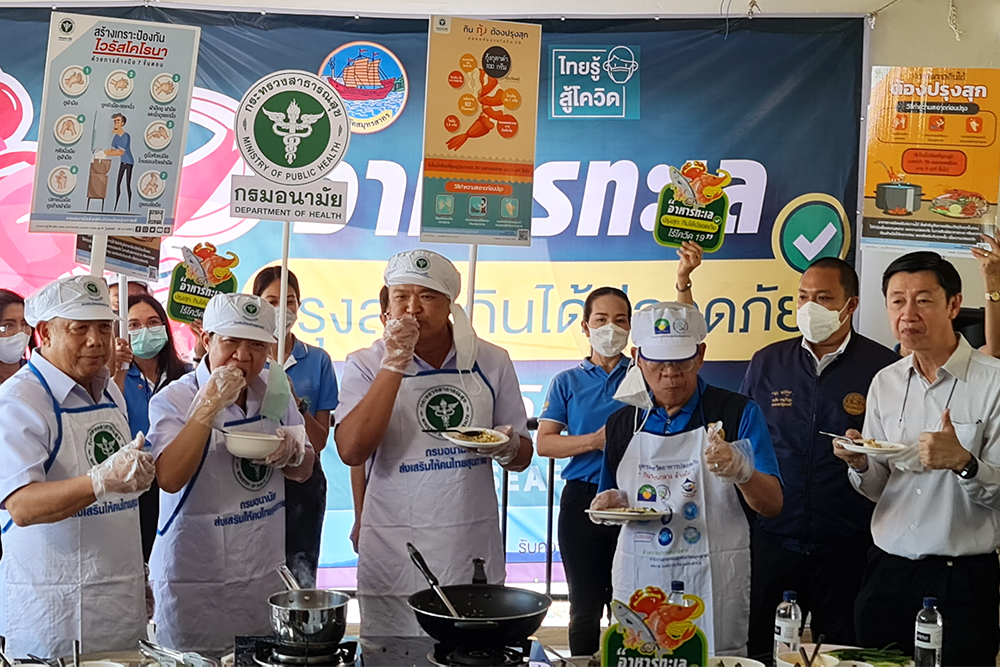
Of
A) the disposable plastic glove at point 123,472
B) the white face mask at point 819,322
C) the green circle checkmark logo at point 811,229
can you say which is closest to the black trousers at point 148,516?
the disposable plastic glove at point 123,472

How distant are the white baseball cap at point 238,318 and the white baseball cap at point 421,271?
1.47 feet

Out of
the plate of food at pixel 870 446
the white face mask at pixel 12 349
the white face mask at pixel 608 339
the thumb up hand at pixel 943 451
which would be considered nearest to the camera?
the thumb up hand at pixel 943 451

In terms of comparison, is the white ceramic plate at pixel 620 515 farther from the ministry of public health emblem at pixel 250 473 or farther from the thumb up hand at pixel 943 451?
the ministry of public health emblem at pixel 250 473

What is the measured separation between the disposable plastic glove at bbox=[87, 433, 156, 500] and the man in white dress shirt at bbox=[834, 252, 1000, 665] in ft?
6.91

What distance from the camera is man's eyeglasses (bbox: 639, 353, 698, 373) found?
3293 mm

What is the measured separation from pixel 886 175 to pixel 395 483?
8.96ft

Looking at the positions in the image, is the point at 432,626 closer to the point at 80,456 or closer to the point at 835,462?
the point at 80,456

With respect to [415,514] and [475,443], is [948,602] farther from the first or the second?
[415,514]

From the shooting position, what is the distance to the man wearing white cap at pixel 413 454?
333cm

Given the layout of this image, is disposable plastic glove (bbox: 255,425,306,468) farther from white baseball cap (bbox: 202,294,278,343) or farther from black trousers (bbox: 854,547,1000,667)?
black trousers (bbox: 854,547,1000,667)

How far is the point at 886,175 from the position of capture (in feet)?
15.5

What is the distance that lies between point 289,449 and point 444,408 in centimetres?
54

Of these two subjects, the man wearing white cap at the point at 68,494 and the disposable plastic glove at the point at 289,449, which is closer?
the man wearing white cap at the point at 68,494

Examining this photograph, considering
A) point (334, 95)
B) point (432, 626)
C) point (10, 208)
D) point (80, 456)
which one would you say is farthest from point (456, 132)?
point (10, 208)
